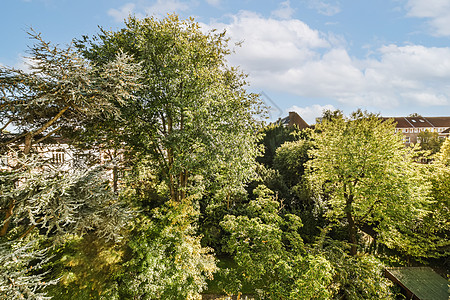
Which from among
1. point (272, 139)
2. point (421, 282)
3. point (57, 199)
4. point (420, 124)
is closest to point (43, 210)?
point (57, 199)

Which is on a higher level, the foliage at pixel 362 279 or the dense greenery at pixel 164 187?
the dense greenery at pixel 164 187

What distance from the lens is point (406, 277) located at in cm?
1045

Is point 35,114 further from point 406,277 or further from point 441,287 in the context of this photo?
point 441,287

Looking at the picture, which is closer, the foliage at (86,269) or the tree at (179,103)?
the foliage at (86,269)

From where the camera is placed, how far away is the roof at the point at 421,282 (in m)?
9.45

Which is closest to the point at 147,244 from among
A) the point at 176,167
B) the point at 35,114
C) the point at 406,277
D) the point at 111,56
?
the point at 176,167

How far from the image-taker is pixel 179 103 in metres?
8.98

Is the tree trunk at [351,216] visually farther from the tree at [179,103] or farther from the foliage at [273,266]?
the tree at [179,103]

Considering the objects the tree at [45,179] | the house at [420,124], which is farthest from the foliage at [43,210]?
the house at [420,124]

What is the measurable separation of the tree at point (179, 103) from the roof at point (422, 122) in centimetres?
6300

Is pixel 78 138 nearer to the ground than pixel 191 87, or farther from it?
nearer to the ground

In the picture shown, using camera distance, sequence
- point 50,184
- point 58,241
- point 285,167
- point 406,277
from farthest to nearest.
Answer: point 285,167, point 406,277, point 58,241, point 50,184

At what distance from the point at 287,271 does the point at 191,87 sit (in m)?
7.48

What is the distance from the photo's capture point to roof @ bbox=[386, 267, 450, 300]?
31.0 feet
